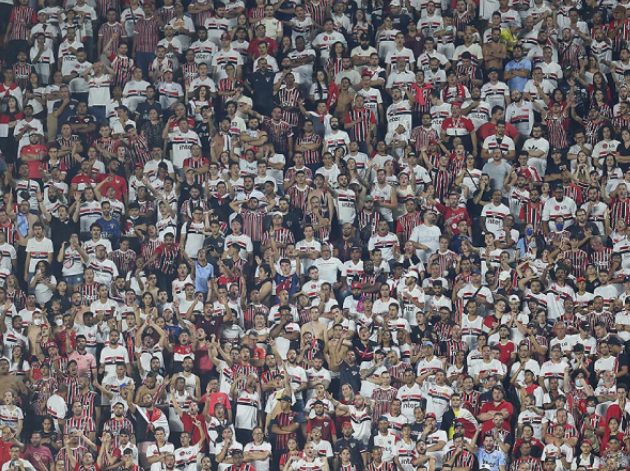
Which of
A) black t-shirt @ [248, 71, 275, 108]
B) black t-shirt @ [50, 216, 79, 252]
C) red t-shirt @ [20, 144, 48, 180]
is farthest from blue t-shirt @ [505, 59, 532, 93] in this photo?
red t-shirt @ [20, 144, 48, 180]

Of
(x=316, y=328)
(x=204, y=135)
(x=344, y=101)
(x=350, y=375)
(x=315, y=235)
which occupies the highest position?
(x=344, y=101)

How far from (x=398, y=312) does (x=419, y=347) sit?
54 cm

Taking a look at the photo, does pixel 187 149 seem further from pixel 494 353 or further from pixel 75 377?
pixel 494 353

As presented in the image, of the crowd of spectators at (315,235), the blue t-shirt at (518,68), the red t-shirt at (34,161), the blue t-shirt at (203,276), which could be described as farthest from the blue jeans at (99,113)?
the blue t-shirt at (518,68)

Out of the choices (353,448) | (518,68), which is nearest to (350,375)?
(353,448)

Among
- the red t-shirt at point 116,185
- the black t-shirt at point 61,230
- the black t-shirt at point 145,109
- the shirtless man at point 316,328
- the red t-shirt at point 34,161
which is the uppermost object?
the black t-shirt at point 145,109

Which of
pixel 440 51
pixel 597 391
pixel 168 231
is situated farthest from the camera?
pixel 440 51

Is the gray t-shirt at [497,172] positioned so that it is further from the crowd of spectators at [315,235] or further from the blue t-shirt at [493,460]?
the blue t-shirt at [493,460]

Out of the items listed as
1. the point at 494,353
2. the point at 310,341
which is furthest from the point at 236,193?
the point at 494,353

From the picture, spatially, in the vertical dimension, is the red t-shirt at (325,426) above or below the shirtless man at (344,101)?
below

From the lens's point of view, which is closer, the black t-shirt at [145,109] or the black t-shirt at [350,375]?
the black t-shirt at [350,375]

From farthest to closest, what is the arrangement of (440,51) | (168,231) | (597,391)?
1. (440,51)
2. (168,231)
3. (597,391)

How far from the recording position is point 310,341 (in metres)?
19.0

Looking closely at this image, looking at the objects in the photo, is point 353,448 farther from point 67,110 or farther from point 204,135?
point 67,110
